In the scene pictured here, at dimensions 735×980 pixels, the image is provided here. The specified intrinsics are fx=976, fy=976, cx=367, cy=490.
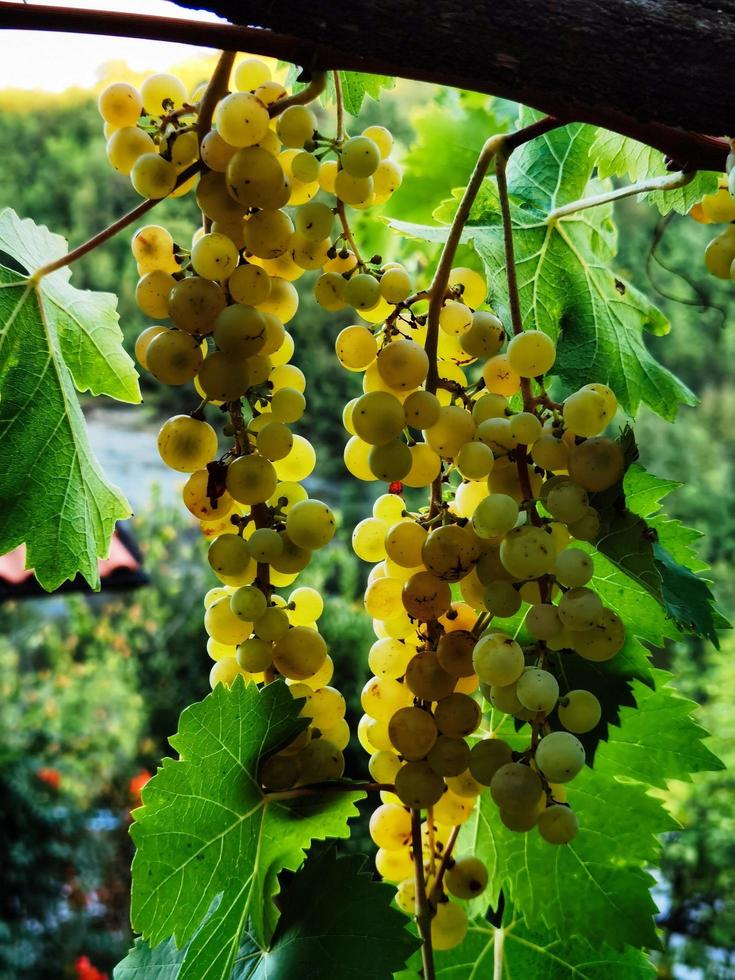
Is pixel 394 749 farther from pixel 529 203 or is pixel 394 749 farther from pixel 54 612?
pixel 54 612

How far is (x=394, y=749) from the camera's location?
0.40m

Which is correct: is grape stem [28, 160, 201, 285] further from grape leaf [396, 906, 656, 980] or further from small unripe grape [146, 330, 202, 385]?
grape leaf [396, 906, 656, 980]

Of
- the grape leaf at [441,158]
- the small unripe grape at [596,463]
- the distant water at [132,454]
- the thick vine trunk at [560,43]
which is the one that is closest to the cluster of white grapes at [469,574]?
the small unripe grape at [596,463]

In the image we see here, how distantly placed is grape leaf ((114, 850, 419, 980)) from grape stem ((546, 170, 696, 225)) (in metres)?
0.29

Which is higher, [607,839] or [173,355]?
[173,355]

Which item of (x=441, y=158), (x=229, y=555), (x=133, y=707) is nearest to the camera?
(x=229, y=555)

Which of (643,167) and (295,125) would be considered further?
(643,167)

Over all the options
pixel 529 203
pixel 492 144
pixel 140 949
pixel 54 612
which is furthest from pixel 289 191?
pixel 54 612

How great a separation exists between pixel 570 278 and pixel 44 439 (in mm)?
287

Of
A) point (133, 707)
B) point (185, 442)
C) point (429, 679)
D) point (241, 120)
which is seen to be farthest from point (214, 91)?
point (133, 707)

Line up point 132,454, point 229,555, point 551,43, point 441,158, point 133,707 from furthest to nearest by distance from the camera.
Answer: point 132,454 < point 133,707 < point 441,158 < point 229,555 < point 551,43

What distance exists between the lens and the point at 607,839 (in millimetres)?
459

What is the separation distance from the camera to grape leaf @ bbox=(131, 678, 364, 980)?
0.38m

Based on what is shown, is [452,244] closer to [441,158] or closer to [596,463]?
[596,463]
